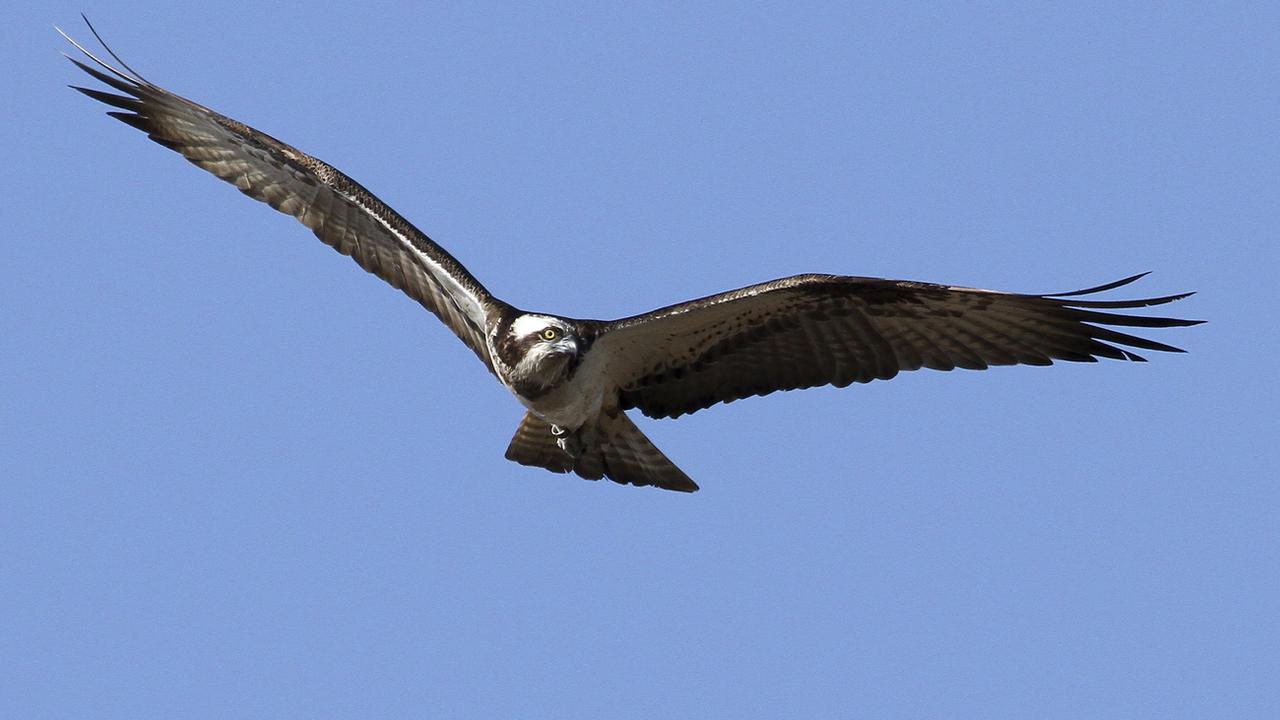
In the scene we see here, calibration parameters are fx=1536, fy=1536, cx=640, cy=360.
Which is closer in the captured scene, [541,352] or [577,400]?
[541,352]

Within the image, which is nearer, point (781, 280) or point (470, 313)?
point (781, 280)

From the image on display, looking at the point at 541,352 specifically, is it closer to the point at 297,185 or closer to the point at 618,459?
the point at 618,459

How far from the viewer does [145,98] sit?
437 inches

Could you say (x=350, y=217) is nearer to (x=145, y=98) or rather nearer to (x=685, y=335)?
(x=145, y=98)

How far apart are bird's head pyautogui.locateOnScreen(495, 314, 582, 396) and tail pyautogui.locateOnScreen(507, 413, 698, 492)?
2.95 feet

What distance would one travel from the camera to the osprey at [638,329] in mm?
9727

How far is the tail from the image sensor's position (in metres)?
10.5

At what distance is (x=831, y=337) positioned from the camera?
10.1m

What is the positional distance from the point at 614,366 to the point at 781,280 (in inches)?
56.0

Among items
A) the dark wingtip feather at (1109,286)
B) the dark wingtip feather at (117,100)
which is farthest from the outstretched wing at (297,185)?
the dark wingtip feather at (1109,286)

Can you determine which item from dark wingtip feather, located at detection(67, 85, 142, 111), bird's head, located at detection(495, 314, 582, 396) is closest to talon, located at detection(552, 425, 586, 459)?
bird's head, located at detection(495, 314, 582, 396)

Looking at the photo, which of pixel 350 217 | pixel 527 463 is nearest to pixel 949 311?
pixel 527 463

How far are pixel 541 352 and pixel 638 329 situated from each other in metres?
0.68

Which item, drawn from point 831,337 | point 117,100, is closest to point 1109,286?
point 831,337
